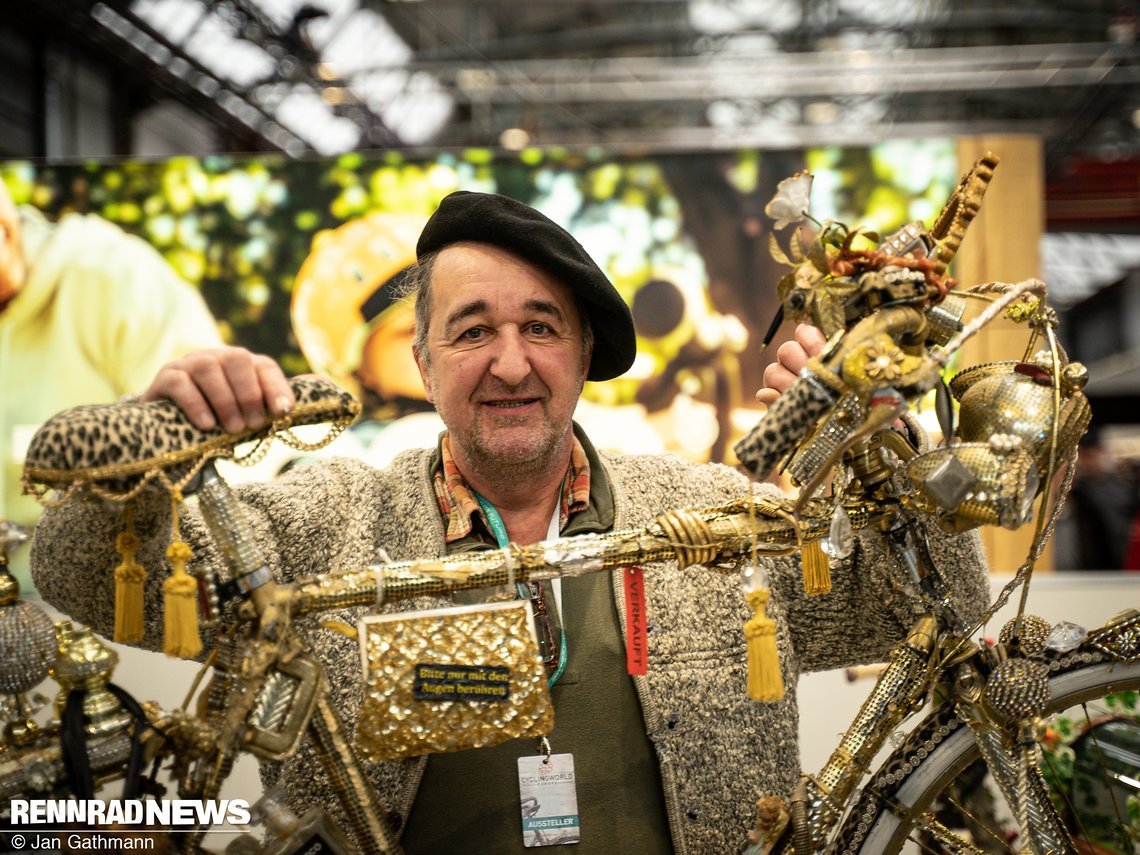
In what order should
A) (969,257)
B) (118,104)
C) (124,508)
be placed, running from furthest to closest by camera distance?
(118,104), (969,257), (124,508)

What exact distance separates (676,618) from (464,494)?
1.49 feet

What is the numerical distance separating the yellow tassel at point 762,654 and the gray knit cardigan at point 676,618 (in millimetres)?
420

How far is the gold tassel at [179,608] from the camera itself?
1124mm

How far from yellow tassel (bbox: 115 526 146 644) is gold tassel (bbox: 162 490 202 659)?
0.09 metres

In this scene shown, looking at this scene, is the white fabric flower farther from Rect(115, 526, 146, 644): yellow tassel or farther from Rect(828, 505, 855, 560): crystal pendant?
Rect(115, 526, 146, 644): yellow tassel

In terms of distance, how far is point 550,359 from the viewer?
1.77 metres

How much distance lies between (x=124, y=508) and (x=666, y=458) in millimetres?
1161

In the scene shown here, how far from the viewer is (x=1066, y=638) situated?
4.26 feet

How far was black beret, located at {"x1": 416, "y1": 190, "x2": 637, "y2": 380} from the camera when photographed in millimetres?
→ 1738

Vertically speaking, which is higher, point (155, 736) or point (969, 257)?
point (969, 257)

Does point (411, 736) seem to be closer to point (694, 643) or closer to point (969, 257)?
point (694, 643)

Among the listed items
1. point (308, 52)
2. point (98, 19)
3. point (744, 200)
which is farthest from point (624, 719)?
point (308, 52)

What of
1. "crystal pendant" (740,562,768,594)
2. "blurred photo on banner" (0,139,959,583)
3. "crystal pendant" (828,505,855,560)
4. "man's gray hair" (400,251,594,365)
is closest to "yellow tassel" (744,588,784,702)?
"crystal pendant" (740,562,768,594)

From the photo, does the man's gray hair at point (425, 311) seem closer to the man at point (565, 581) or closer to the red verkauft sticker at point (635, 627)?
the man at point (565, 581)
